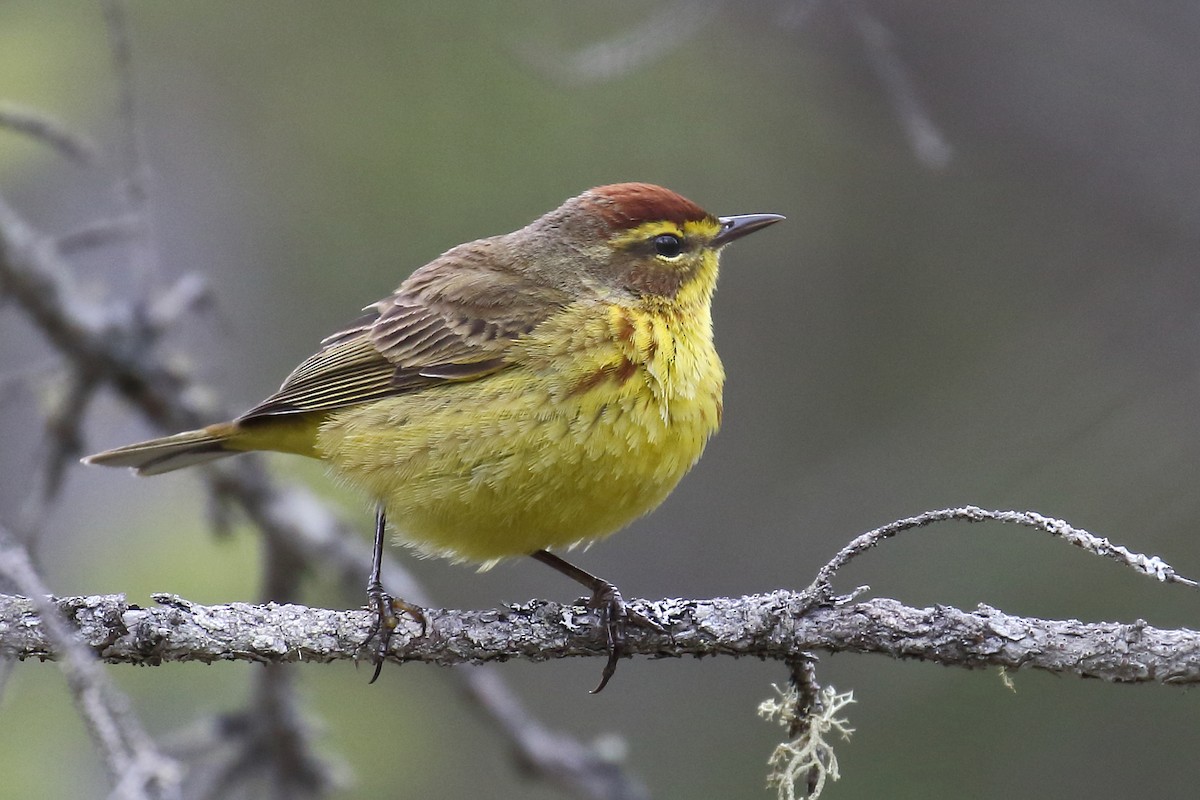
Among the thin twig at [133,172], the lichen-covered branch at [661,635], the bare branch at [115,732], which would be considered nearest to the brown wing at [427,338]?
the thin twig at [133,172]

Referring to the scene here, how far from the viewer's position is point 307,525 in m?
5.57

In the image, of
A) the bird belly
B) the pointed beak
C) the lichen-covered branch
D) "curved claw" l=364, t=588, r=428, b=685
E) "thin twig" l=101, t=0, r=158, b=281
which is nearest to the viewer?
the lichen-covered branch

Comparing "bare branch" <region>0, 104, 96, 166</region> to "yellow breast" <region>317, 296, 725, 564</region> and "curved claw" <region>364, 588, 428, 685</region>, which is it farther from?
"curved claw" <region>364, 588, 428, 685</region>

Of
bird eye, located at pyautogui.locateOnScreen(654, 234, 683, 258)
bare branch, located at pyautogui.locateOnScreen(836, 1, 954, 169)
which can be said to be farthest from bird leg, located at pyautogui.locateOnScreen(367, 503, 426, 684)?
bare branch, located at pyautogui.locateOnScreen(836, 1, 954, 169)

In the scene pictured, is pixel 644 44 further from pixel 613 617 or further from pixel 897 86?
pixel 613 617

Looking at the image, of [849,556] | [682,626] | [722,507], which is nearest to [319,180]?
[722,507]

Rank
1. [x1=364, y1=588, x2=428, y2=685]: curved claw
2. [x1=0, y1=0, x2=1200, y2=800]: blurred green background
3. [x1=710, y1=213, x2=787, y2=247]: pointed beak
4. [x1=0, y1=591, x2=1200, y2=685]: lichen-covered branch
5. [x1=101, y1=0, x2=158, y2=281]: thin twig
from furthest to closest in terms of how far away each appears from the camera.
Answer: [x1=0, y1=0, x2=1200, y2=800]: blurred green background → [x1=710, y1=213, x2=787, y2=247]: pointed beak → [x1=101, y1=0, x2=158, y2=281]: thin twig → [x1=364, y1=588, x2=428, y2=685]: curved claw → [x1=0, y1=591, x2=1200, y2=685]: lichen-covered branch

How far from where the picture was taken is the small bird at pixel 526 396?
4422 millimetres

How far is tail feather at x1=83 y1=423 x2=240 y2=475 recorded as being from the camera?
5.29 metres

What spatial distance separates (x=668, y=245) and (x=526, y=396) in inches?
48.0

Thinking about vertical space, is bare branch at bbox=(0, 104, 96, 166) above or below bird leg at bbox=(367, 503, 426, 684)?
above

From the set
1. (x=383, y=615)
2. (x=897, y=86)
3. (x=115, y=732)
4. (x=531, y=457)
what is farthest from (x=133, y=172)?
(x=115, y=732)

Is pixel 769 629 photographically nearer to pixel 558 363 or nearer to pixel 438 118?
pixel 558 363

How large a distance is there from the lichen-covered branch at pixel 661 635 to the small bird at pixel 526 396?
134 mm
